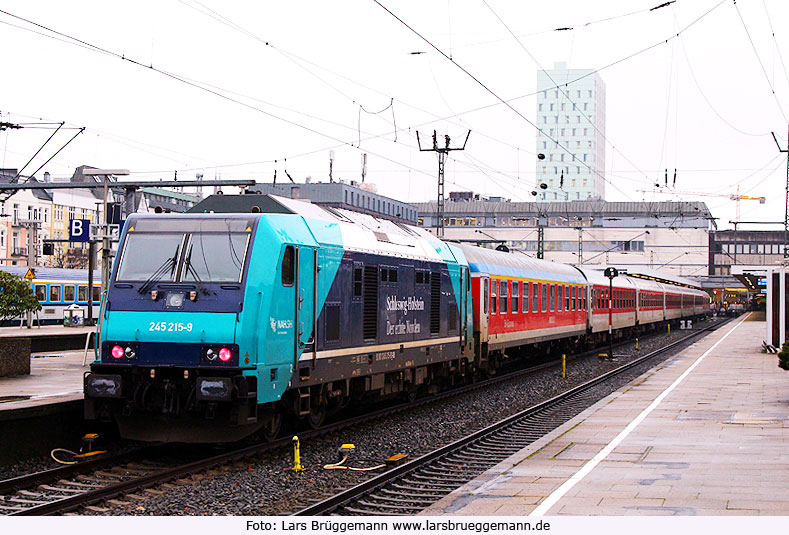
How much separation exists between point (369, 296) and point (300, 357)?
2.90 meters

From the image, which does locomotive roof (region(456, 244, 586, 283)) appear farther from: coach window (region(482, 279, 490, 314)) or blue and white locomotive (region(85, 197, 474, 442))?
blue and white locomotive (region(85, 197, 474, 442))

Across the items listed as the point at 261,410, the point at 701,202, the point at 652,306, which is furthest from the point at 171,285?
the point at 701,202

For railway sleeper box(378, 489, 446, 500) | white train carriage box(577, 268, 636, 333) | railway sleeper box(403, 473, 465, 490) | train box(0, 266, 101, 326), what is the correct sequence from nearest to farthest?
railway sleeper box(378, 489, 446, 500) → railway sleeper box(403, 473, 465, 490) → white train carriage box(577, 268, 636, 333) → train box(0, 266, 101, 326)

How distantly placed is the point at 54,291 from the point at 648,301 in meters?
34.5

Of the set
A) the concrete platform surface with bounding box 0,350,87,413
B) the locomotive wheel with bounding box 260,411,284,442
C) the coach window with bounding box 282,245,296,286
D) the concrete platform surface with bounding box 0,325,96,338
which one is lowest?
the locomotive wheel with bounding box 260,411,284,442

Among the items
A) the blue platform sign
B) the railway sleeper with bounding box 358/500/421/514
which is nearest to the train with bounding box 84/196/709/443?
the railway sleeper with bounding box 358/500/421/514

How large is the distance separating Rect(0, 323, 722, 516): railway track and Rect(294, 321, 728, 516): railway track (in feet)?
0.05

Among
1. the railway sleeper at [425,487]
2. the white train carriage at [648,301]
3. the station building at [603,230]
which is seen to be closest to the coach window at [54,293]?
the white train carriage at [648,301]

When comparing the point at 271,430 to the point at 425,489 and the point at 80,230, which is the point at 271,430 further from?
the point at 80,230

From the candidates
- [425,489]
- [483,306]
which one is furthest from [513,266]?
[425,489]

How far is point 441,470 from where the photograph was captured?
13.4m

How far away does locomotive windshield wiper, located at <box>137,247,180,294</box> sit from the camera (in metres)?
13.5

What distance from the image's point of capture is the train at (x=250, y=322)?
1292 centimetres

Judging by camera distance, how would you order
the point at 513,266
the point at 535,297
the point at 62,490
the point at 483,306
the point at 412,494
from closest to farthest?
the point at 62,490
the point at 412,494
the point at 483,306
the point at 513,266
the point at 535,297
